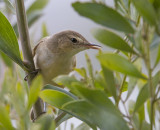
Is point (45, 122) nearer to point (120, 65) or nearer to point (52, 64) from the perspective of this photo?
point (120, 65)

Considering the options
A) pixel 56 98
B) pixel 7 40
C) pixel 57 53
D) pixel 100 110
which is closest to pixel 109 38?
pixel 100 110

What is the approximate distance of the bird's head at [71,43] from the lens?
7.30 feet

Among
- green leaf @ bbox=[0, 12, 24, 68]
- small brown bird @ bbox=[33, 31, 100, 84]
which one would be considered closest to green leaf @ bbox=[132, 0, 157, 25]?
green leaf @ bbox=[0, 12, 24, 68]

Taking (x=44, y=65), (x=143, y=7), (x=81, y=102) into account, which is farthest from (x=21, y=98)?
(x=44, y=65)

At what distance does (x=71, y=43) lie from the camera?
2.30m

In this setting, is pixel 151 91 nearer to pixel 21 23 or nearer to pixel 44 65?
pixel 21 23

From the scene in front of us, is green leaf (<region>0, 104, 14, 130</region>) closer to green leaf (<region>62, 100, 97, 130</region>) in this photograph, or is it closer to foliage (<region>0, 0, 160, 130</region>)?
foliage (<region>0, 0, 160, 130</region>)

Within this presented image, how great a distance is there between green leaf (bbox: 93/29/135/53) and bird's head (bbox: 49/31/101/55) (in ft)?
4.82

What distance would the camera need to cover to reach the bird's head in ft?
7.30

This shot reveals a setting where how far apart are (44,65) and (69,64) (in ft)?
0.62

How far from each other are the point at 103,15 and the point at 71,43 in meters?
1.63

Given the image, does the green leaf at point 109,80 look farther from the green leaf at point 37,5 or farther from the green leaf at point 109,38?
the green leaf at point 37,5

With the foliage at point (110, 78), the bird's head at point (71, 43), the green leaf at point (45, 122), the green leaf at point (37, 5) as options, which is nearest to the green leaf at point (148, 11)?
the foliage at point (110, 78)

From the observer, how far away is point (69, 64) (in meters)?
2.12
